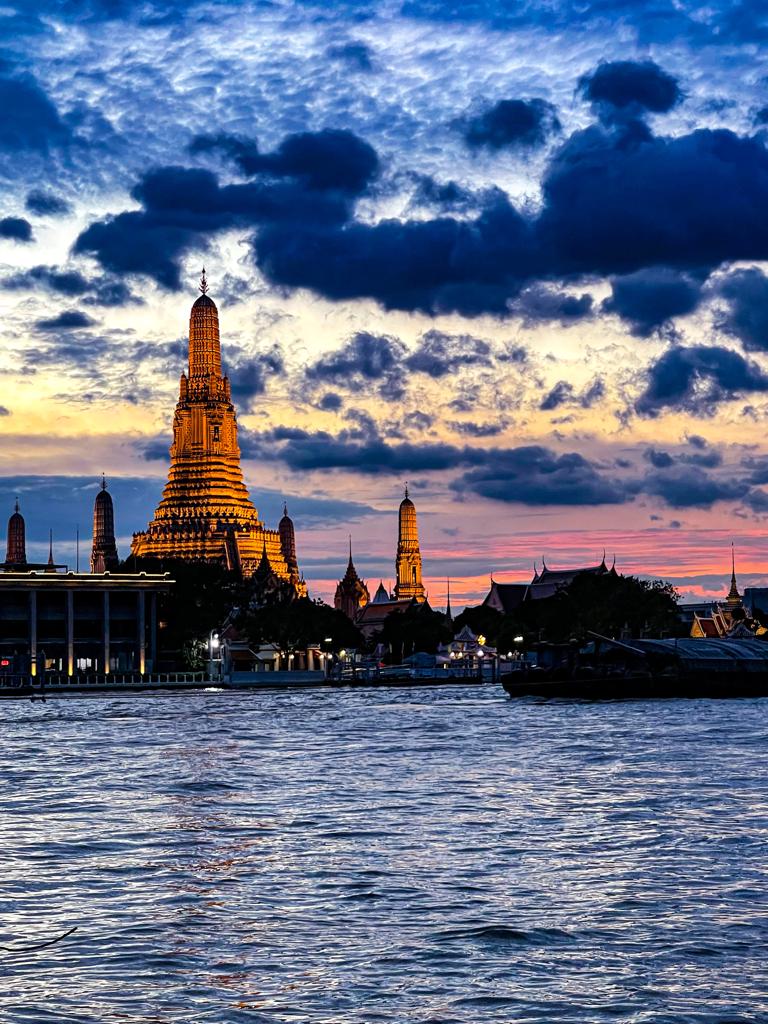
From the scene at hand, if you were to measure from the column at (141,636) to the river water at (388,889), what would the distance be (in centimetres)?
13821

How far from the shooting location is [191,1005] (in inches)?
685

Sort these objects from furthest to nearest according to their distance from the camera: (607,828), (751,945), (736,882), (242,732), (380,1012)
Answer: (242,732)
(607,828)
(736,882)
(751,945)
(380,1012)

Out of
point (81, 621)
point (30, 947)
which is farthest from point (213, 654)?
point (30, 947)

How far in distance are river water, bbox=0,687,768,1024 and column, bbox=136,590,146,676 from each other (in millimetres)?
138211

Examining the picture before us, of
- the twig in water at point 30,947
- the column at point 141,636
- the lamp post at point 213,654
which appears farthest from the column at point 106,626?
the twig in water at point 30,947

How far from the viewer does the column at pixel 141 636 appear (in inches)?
7589

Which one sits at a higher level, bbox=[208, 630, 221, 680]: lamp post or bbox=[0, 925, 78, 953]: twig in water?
bbox=[208, 630, 221, 680]: lamp post

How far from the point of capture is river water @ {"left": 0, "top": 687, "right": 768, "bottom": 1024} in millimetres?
17828

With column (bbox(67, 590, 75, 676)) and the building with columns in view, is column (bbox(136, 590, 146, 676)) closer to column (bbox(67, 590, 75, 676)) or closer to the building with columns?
the building with columns

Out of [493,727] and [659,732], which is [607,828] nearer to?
[659,732]

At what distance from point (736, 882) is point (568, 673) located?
3916 inches

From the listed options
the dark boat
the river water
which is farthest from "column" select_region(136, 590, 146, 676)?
the river water

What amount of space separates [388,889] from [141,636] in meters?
172

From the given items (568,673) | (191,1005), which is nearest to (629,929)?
(191,1005)
